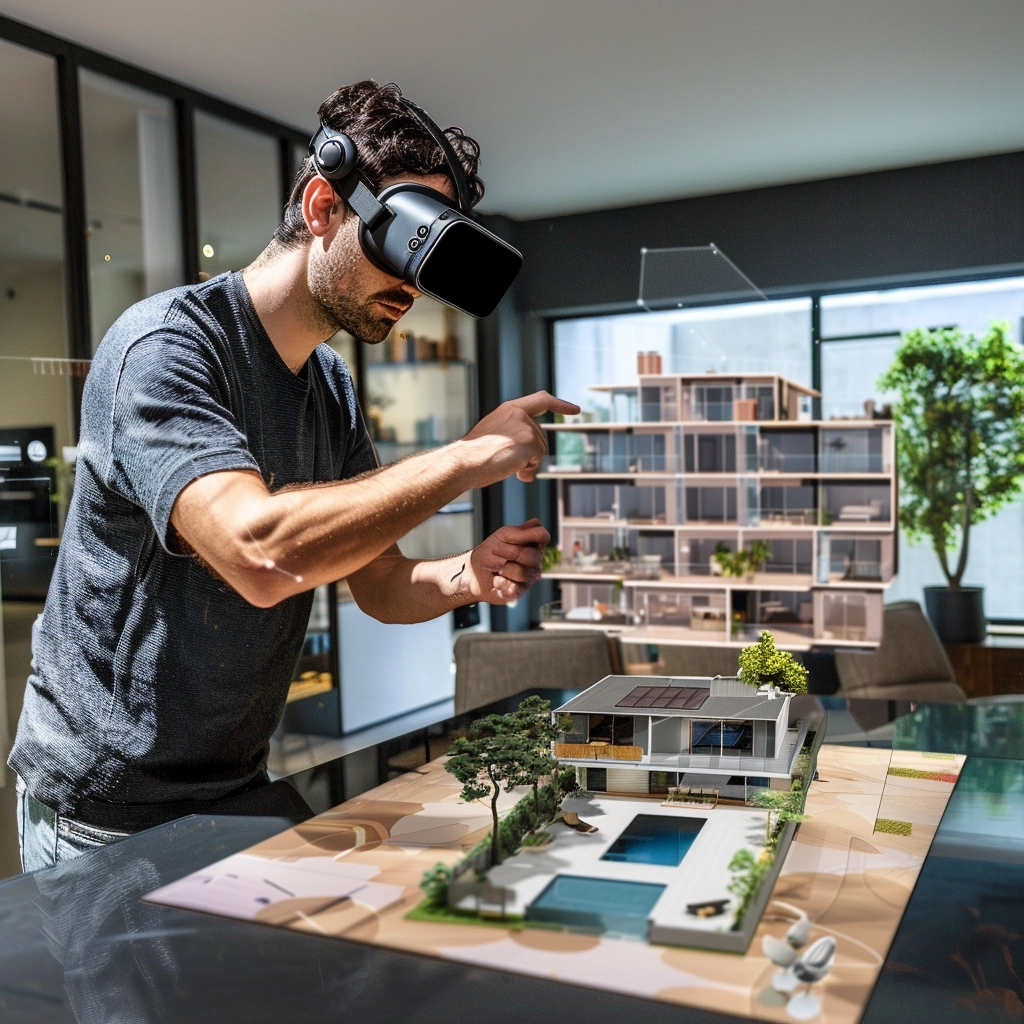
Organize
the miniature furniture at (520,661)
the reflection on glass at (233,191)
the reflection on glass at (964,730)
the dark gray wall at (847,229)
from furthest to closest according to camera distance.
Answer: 1. the reflection on glass at (233,191)
2. the miniature furniture at (520,661)
3. the dark gray wall at (847,229)
4. the reflection on glass at (964,730)

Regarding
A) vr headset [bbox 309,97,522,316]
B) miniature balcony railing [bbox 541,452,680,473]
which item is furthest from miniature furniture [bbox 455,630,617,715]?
vr headset [bbox 309,97,522,316]

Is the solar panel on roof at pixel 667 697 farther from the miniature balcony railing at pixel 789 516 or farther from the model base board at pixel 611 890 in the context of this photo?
the miniature balcony railing at pixel 789 516

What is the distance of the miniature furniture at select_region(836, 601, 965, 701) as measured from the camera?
8.98ft

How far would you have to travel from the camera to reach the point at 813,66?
285 centimetres

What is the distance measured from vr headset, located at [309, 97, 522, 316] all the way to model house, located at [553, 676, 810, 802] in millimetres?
421

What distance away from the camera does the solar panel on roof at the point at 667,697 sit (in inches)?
38.4

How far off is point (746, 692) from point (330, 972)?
23.9 inches

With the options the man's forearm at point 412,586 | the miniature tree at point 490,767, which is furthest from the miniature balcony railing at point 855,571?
the miniature tree at point 490,767

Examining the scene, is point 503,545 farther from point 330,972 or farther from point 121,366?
point 330,972

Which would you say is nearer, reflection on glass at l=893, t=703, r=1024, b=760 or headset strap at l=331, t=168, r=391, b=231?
headset strap at l=331, t=168, r=391, b=231

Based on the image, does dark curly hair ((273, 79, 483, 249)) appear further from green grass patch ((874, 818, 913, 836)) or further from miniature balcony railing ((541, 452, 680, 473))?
miniature balcony railing ((541, 452, 680, 473))

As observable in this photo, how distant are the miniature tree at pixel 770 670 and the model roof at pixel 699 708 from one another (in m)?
0.03

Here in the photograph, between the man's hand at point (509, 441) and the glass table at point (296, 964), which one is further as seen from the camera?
the man's hand at point (509, 441)

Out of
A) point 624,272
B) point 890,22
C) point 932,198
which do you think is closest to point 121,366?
point 624,272
